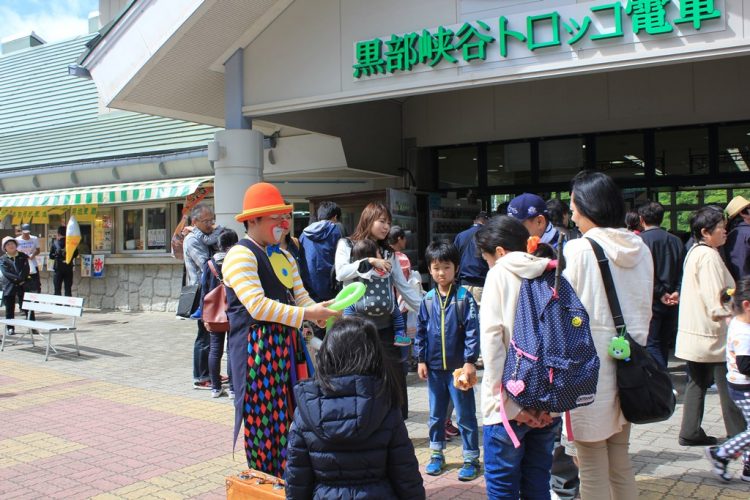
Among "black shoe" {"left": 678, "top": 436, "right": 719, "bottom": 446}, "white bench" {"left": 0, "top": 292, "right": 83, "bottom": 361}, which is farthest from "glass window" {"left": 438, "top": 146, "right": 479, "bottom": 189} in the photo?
"black shoe" {"left": 678, "top": 436, "right": 719, "bottom": 446}

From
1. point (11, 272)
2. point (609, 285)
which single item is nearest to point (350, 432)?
point (609, 285)

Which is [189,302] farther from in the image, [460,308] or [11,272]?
[11,272]

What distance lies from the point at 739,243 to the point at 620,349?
12.4 feet

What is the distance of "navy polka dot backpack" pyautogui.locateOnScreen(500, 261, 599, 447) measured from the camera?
2.72 meters

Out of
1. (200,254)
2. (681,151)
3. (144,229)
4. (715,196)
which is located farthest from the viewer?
(144,229)

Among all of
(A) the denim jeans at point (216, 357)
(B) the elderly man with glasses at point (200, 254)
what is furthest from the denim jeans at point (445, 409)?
(B) the elderly man with glasses at point (200, 254)

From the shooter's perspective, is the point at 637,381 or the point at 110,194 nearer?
the point at 637,381

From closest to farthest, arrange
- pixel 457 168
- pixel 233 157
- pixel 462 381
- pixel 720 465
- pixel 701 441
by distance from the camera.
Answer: pixel 462 381, pixel 720 465, pixel 701 441, pixel 233 157, pixel 457 168

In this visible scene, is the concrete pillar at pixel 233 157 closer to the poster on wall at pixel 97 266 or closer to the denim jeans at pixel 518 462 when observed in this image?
the denim jeans at pixel 518 462

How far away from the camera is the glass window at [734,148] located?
9.69 m

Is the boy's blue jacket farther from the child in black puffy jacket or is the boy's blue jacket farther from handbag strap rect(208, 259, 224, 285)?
handbag strap rect(208, 259, 224, 285)

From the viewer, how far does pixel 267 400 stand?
11.3 feet

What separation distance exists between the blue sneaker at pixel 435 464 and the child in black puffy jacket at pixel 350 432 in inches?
80.5

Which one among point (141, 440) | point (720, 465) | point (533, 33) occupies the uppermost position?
point (533, 33)
